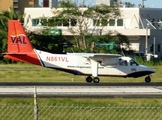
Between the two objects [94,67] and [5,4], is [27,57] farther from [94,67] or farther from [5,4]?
[5,4]

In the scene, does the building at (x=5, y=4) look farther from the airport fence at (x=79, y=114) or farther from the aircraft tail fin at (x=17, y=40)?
the airport fence at (x=79, y=114)

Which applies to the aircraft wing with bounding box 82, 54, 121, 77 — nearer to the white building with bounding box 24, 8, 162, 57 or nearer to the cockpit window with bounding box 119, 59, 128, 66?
the cockpit window with bounding box 119, 59, 128, 66

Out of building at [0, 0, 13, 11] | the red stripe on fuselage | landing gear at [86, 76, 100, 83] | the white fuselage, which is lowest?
landing gear at [86, 76, 100, 83]

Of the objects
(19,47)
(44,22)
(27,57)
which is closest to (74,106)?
(27,57)

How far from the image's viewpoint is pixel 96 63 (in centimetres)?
3706

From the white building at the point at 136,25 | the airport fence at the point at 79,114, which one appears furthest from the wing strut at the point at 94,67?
the white building at the point at 136,25

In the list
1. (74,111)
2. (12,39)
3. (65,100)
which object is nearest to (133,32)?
(12,39)

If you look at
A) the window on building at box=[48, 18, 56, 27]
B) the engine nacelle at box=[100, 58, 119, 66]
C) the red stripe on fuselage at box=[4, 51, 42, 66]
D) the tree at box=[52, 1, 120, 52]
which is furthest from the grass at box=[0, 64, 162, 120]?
the window on building at box=[48, 18, 56, 27]

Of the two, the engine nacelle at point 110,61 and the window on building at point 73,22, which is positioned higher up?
the window on building at point 73,22

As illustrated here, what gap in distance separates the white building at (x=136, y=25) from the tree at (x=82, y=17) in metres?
2.59

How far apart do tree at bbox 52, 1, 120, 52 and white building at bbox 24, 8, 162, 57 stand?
2.59 metres

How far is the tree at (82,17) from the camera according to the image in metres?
67.0

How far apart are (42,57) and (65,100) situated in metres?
16.0

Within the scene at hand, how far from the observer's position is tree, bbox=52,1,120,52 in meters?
67.0
